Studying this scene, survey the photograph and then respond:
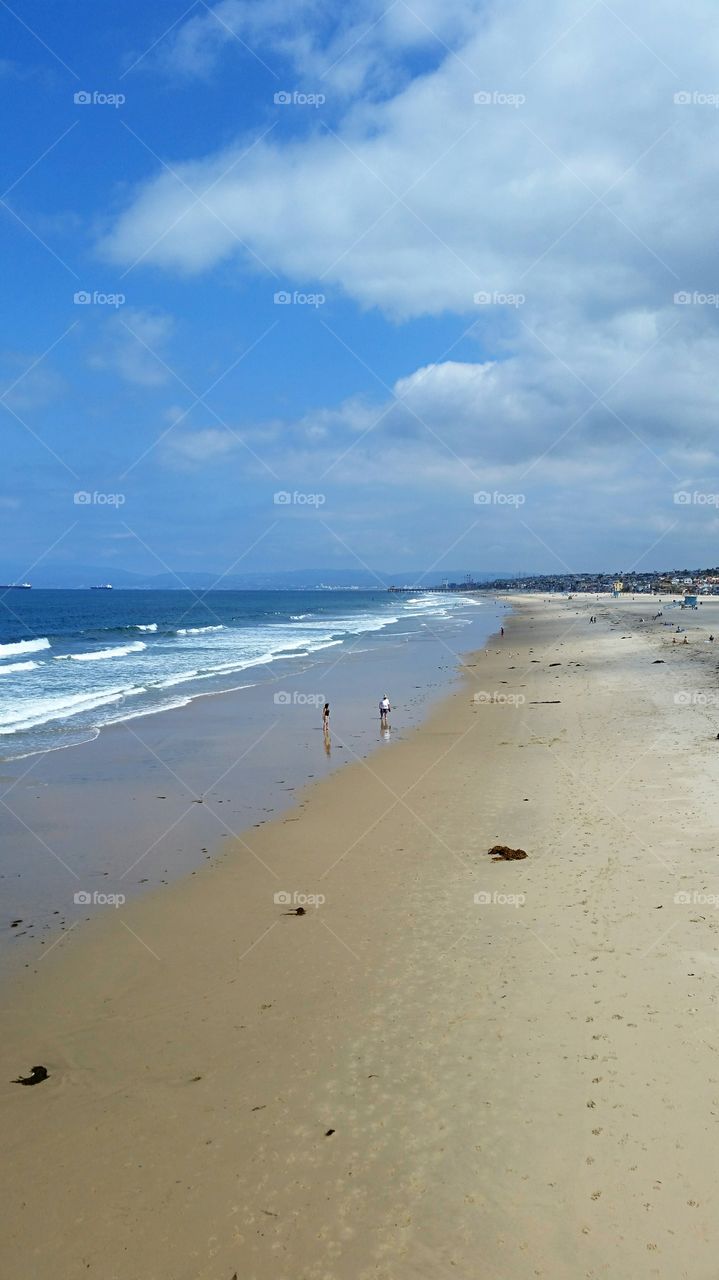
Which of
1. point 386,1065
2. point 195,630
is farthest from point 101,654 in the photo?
point 386,1065

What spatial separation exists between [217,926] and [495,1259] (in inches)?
227

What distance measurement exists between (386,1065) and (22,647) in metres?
57.2

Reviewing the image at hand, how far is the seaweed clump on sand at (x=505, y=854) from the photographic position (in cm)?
1160

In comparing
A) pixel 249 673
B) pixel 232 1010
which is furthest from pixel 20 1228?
pixel 249 673

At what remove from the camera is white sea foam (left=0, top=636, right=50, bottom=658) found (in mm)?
53475

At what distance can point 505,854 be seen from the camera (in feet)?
38.6

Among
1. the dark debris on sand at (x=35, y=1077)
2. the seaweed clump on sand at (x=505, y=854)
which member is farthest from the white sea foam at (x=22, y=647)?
the dark debris on sand at (x=35, y=1077)

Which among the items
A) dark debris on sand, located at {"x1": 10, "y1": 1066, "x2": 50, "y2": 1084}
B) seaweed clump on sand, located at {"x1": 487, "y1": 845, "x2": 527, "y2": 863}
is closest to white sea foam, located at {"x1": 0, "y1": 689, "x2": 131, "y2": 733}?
seaweed clump on sand, located at {"x1": 487, "y1": 845, "x2": 527, "y2": 863}

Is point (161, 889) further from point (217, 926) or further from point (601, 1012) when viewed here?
point (601, 1012)

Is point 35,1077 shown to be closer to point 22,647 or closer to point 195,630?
point 22,647

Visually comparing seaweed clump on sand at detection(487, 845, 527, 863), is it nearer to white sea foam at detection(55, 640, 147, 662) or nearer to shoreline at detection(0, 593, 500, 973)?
shoreline at detection(0, 593, 500, 973)

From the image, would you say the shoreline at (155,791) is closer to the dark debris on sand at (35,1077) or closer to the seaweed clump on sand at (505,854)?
the dark debris on sand at (35,1077)

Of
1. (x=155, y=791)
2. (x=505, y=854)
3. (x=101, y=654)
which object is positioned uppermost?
(x=101, y=654)

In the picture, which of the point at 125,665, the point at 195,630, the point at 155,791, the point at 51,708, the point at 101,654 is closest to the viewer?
the point at 155,791
